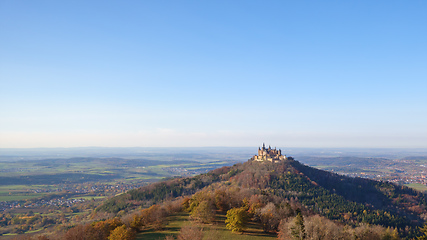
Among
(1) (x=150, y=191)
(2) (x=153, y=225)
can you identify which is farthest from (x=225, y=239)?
(1) (x=150, y=191)

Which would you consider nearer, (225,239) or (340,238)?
(340,238)

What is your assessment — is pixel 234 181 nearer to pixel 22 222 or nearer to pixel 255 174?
pixel 255 174

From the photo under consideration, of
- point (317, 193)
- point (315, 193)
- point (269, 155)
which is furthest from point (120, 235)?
point (269, 155)

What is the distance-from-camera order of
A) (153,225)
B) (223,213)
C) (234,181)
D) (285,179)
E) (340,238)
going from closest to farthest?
(340,238)
(153,225)
(223,213)
(285,179)
(234,181)

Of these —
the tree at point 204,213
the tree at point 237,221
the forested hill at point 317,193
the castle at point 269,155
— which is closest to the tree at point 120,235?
the tree at point 204,213

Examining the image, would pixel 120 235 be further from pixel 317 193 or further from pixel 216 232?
pixel 317 193

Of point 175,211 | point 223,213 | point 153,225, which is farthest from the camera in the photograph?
point 175,211

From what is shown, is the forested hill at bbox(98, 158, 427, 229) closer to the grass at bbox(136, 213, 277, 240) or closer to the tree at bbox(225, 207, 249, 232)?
the grass at bbox(136, 213, 277, 240)
